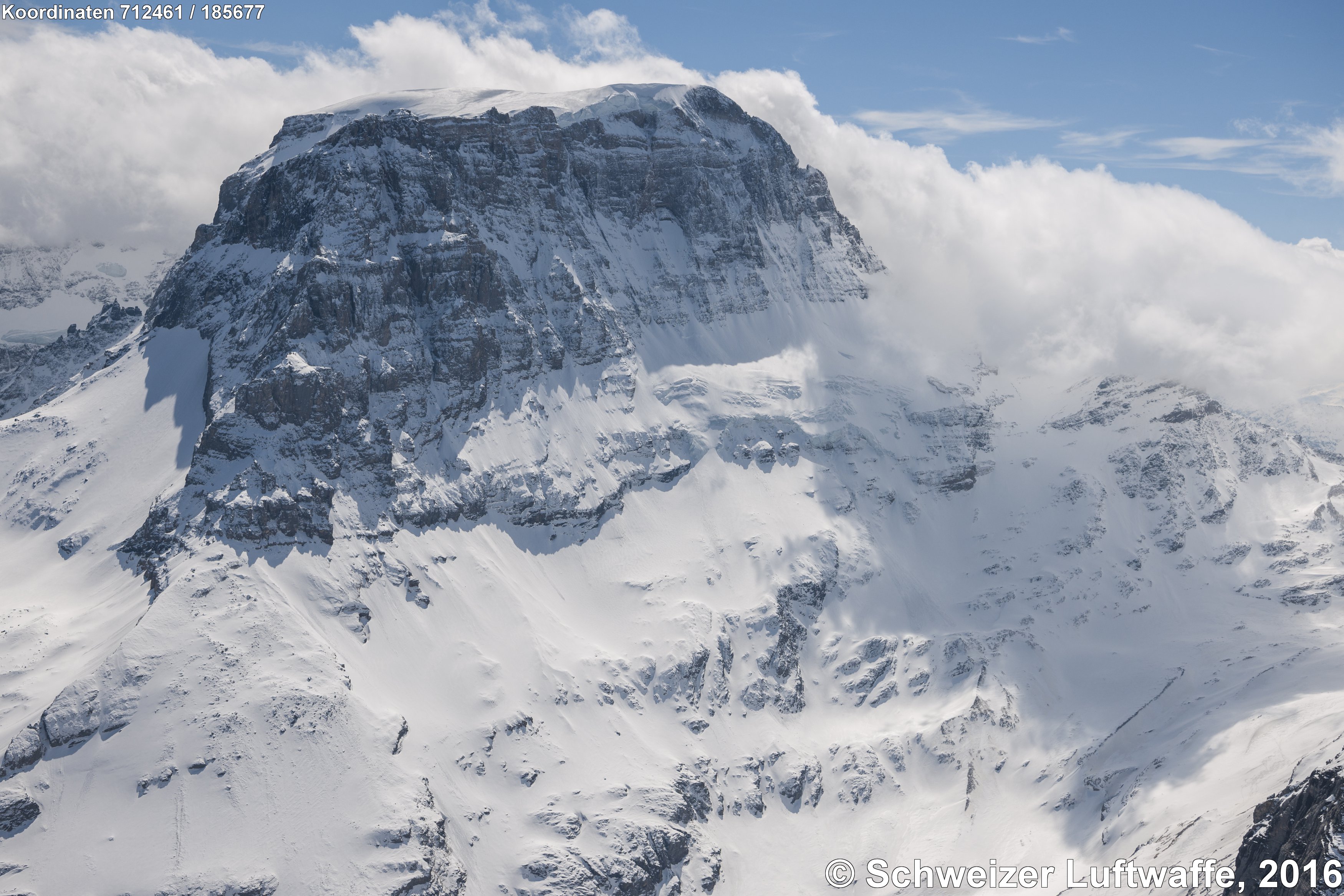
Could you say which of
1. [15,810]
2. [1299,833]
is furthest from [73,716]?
[1299,833]

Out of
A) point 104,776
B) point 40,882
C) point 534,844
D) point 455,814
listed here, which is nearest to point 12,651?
point 104,776

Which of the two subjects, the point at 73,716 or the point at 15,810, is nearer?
the point at 15,810

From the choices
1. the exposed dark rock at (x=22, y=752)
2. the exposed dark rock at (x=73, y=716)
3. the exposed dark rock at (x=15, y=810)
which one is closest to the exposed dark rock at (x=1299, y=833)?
the exposed dark rock at (x=73, y=716)

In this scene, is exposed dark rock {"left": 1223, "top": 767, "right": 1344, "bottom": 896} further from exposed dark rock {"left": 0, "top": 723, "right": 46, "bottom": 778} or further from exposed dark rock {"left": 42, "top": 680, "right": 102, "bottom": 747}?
exposed dark rock {"left": 0, "top": 723, "right": 46, "bottom": 778}

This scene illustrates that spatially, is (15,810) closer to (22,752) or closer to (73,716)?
(22,752)

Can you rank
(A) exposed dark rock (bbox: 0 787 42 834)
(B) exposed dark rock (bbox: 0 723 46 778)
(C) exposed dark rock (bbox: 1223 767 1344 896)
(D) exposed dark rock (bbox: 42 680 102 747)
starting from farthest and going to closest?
1. (D) exposed dark rock (bbox: 42 680 102 747)
2. (B) exposed dark rock (bbox: 0 723 46 778)
3. (A) exposed dark rock (bbox: 0 787 42 834)
4. (C) exposed dark rock (bbox: 1223 767 1344 896)

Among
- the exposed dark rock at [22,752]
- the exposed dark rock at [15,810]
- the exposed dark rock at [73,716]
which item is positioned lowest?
the exposed dark rock at [15,810]

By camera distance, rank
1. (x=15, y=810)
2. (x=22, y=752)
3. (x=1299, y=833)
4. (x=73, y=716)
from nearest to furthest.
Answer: (x=1299, y=833) → (x=15, y=810) → (x=22, y=752) → (x=73, y=716)

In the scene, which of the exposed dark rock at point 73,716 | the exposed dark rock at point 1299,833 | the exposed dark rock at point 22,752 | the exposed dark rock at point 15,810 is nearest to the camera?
the exposed dark rock at point 1299,833

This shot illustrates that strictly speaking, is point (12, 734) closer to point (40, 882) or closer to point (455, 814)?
point (40, 882)

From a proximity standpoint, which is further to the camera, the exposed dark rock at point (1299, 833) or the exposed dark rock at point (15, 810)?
the exposed dark rock at point (15, 810)

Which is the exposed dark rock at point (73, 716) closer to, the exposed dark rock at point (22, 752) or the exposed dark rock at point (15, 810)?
the exposed dark rock at point (22, 752)

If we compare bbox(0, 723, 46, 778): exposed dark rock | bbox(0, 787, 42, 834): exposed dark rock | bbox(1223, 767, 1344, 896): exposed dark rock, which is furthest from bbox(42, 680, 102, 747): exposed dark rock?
bbox(1223, 767, 1344, 896): exposed dark rock
